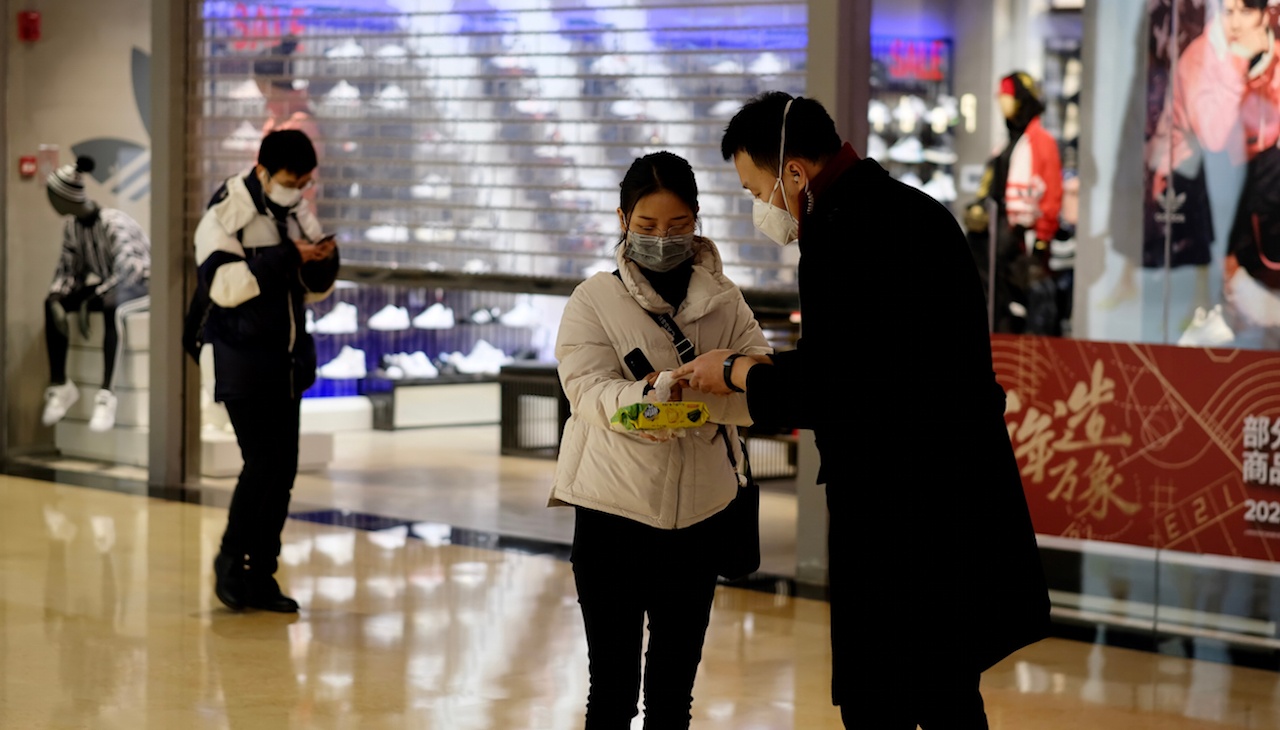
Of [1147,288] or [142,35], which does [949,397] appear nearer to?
[1147,288]

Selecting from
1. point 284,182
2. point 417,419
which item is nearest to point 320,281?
point 284,182

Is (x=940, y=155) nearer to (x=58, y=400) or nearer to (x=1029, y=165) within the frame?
(x=1029, y=165)

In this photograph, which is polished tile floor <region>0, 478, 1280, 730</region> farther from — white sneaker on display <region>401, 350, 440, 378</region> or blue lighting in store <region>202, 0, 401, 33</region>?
white sneaker on display <region>401, 350, 440, 378</region>

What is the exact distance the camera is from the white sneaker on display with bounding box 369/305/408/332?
11461 mm

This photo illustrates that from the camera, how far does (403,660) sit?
4809 millimetres

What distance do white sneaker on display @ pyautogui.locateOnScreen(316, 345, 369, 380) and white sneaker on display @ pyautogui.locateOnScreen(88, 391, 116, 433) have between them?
2485mm

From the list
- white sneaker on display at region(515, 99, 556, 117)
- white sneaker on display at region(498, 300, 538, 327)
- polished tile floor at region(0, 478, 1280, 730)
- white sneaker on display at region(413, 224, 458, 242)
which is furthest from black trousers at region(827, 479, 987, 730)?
white sneaker on display at region(498, 300, 538, 327)

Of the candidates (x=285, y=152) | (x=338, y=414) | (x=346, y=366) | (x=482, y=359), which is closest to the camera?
(x=285, y=152)

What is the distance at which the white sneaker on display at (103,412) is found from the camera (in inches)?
340

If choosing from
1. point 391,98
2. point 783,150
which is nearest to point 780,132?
point 783,150

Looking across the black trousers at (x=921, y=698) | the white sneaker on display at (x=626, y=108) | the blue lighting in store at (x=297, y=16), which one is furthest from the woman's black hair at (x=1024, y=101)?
the black trousers at (x=921, y=698)

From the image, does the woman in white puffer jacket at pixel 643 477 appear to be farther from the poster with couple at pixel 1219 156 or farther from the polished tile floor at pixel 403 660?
the poster with couple at pixel 1219 156

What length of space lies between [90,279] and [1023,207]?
518cm

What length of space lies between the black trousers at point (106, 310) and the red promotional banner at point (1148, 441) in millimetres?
4822
